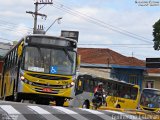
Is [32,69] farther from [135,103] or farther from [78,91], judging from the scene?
[135,103]

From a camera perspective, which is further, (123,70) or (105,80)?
(123,70)

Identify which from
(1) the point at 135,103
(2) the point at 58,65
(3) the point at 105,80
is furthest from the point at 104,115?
(1) the point at 135,103

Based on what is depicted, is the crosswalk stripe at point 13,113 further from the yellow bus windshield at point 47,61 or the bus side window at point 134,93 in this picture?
the bus side window at point 134,93

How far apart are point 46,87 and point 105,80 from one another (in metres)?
15.5

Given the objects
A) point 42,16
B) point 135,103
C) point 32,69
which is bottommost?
point 135,103

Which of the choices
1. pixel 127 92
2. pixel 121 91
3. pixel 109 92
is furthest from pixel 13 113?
pixel 127 92

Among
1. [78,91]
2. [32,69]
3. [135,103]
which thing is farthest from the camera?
[135,103]

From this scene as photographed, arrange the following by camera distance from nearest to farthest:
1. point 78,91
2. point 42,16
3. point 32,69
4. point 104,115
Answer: point 104,115
point 32,69
point 78,91
point 42,16

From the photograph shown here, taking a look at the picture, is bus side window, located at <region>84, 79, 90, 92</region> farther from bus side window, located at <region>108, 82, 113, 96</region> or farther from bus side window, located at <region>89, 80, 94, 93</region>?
bus side window, located at <region>108, 82, 113, 96</region>

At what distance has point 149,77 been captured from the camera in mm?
52094

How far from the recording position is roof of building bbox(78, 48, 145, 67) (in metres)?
54.8

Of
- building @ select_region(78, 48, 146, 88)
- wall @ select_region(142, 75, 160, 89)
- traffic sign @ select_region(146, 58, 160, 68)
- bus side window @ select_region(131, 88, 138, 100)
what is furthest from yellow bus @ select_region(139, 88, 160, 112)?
wall @ select_region(142, 75, 160, 89)

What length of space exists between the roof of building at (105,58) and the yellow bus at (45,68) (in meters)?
33.7

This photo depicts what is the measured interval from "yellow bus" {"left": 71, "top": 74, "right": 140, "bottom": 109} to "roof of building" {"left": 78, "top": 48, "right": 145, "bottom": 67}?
14415 mm
